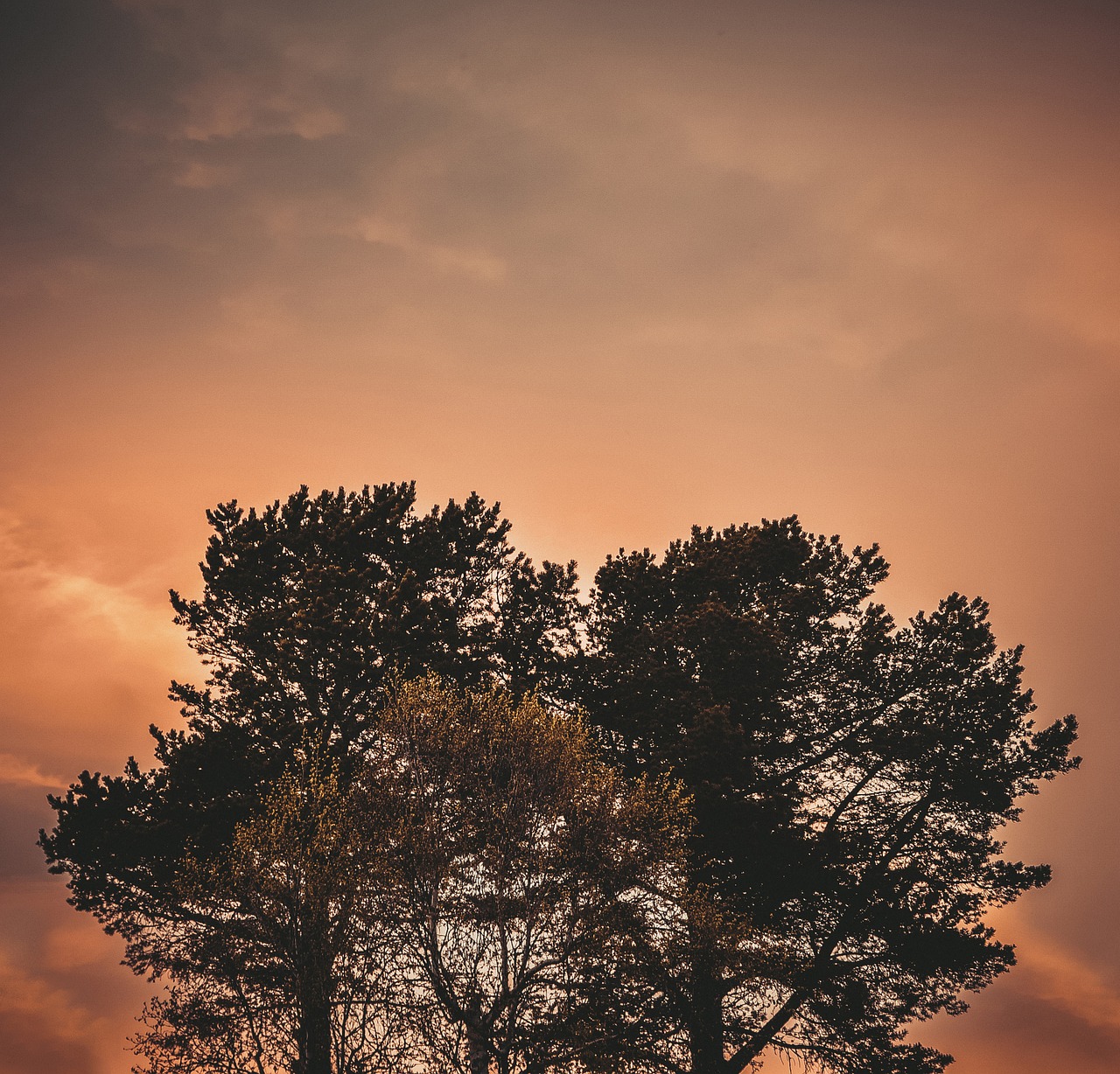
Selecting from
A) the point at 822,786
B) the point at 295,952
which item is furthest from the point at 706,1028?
the point at 295,952

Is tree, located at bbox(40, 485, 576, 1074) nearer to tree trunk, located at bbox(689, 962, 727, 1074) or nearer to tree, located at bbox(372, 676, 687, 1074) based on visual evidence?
tree, located at bbox(372, 676, 687, 1074)

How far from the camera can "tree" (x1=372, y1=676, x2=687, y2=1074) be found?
23.0m

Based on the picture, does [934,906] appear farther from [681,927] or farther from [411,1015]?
[411,1015]

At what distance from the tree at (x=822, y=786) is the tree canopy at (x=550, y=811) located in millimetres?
114

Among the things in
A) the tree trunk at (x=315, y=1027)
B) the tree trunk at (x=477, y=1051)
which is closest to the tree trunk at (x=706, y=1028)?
the tree trunk at (x=477, y=1051)

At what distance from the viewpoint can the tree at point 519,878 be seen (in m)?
23.0

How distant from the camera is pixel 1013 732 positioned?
31000 mm

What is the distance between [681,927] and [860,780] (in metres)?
8.33

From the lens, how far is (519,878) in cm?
2367

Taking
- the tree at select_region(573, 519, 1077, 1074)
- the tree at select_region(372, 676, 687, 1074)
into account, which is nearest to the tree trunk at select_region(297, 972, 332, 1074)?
the tree at select_region(372, 676, 687, 1074)

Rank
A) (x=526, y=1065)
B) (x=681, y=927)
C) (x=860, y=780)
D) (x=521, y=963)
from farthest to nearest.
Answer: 1. (x=860, y=780)
2. (x=681, y=927)
3. (x=526, y=1065)
4. (x=521, y=963)

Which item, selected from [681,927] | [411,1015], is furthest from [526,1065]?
[681,927]

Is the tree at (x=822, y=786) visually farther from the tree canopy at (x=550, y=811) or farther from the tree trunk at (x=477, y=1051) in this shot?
the tree trunk at (x=477, y=1051)

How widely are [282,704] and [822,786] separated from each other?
17.9m
